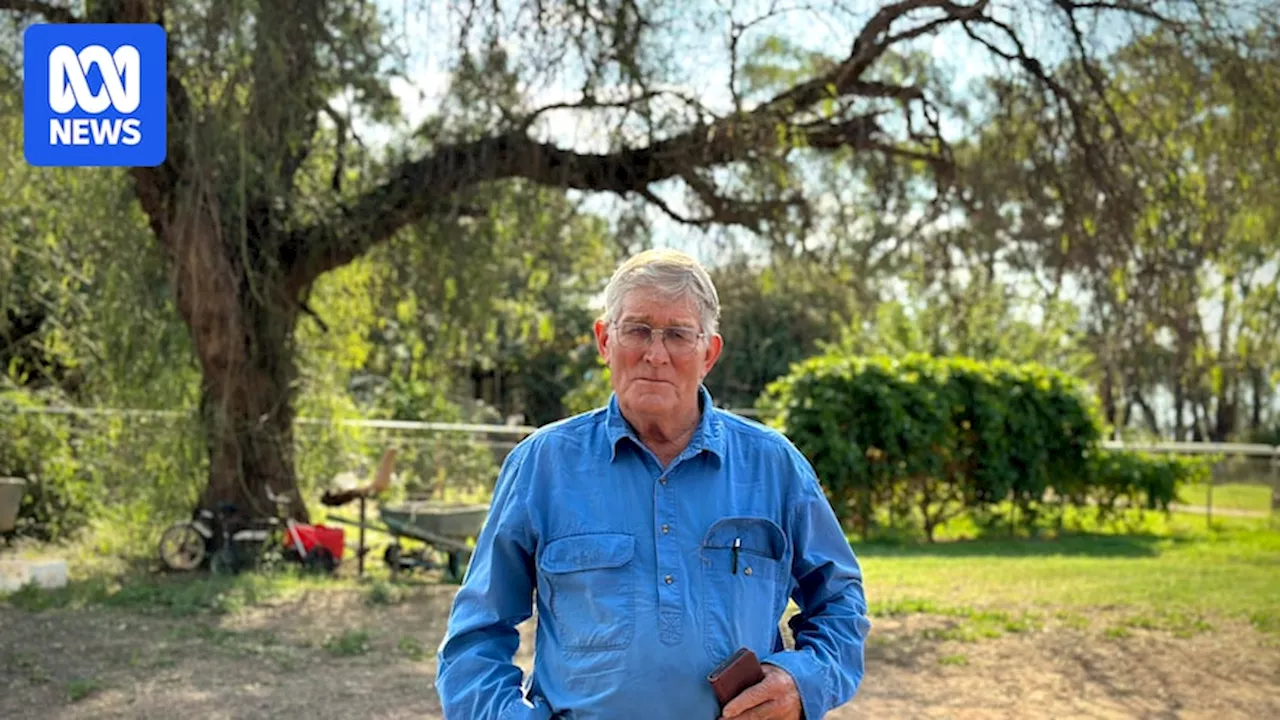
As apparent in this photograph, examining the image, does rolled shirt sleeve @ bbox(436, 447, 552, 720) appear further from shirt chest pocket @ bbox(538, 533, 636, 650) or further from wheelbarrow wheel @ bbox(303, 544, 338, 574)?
wheelbarrow wheel @ bbox(303, 544, 338, 574)

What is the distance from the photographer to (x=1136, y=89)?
973 cm

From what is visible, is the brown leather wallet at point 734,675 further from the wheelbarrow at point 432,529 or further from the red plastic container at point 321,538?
the red plastic container at point 321,538

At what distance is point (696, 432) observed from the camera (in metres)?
2.54

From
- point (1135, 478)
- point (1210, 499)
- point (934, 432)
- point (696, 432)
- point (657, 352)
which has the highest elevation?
point (657, 352)

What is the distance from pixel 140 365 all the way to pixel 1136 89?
800 centimetres

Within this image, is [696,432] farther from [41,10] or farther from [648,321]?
[41,10]

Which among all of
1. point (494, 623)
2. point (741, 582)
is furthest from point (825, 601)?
point (494, 623)

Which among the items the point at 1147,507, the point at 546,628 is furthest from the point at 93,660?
the point at 1147,507

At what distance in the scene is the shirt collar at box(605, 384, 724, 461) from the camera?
250 cm

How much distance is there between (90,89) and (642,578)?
761cm

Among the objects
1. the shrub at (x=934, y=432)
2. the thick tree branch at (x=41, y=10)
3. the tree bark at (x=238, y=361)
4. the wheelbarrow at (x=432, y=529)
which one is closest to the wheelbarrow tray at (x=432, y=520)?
the wheelbarrow at (x=432, y=529)

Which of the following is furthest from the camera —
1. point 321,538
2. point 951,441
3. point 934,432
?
point 951,441

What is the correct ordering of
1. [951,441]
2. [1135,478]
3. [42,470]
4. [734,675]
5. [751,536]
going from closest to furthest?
[734,675], [751,536], [42,470], [951,441], [1135,478]

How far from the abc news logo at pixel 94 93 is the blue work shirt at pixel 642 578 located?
736 centimetres
